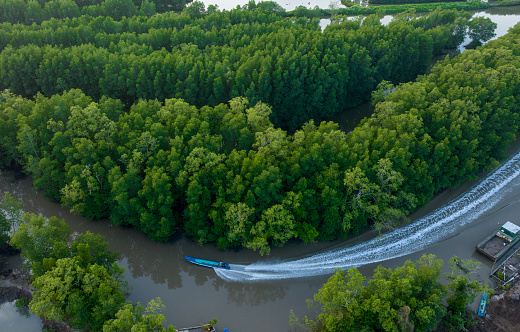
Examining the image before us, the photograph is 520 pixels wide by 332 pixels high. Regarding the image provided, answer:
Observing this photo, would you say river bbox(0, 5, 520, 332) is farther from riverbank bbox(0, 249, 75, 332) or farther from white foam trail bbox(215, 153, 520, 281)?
riverbank bbox(0, 249, 75, 332)

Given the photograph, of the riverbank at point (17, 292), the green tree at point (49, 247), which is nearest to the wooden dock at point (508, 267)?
the green tree at point (49, 247)

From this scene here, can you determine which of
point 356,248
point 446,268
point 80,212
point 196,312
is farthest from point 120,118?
point 446,268

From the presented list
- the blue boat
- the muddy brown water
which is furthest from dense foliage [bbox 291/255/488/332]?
the blue boat

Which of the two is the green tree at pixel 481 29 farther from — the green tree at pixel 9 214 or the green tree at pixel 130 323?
the green tree at pixel 9 214

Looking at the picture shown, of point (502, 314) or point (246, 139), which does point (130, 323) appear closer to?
point (246, 139)

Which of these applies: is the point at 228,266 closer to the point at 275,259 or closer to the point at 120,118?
the point at 275,259
